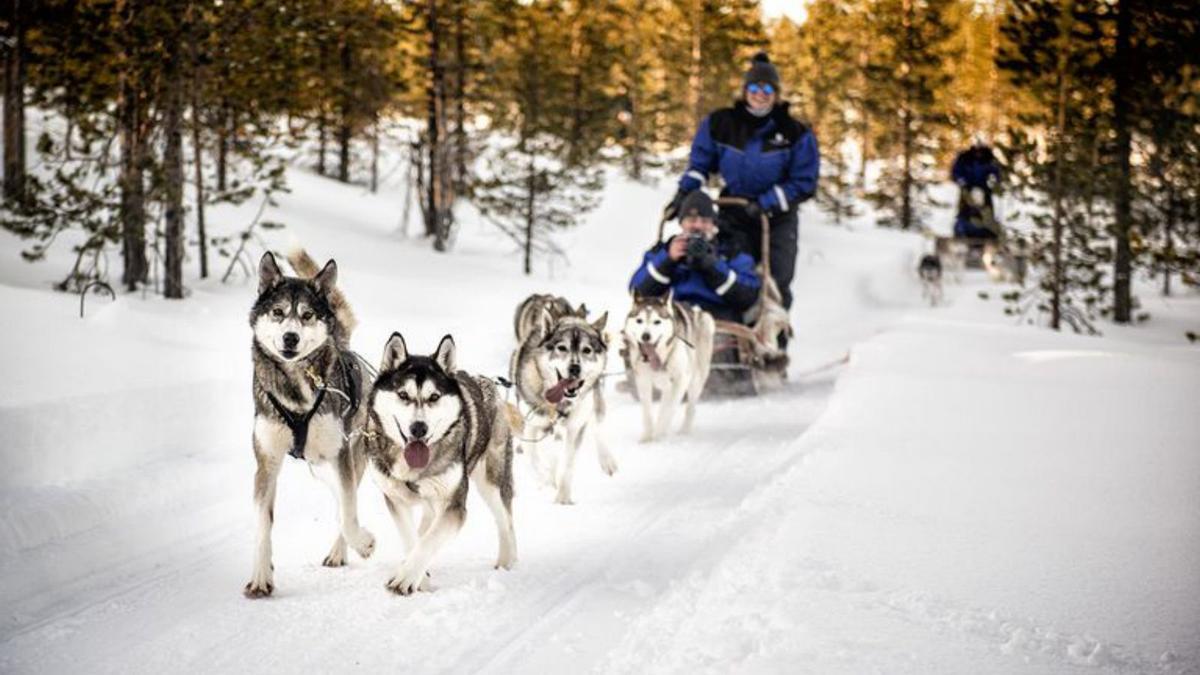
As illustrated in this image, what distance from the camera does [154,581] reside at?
3.82 metres

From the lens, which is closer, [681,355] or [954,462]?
[954,462]

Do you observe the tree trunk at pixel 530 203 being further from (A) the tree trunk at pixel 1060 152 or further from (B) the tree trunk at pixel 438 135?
(A) the tree trunk at pixel 1060 152

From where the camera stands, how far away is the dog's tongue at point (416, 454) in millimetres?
3602

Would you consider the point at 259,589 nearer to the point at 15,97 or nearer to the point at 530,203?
the point at 15,97

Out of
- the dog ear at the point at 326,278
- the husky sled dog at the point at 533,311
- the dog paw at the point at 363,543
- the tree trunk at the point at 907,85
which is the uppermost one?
the tree trunk at the point at 907,85

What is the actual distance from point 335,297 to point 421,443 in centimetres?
93

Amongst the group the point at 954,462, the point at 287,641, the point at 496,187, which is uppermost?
the point at 496,187

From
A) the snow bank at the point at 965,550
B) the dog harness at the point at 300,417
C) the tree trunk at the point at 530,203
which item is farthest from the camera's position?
the tree trunk at the point at 530,203

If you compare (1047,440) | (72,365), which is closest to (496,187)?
(72,365)

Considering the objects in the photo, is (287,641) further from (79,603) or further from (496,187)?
(496,187)

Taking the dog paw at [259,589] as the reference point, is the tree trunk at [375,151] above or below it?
above

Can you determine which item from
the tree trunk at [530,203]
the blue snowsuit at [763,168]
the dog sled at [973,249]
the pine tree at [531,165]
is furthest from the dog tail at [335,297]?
the dog sled at [973,249]

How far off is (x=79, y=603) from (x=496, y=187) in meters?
11.7

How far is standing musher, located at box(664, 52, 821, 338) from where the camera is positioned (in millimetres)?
8391
